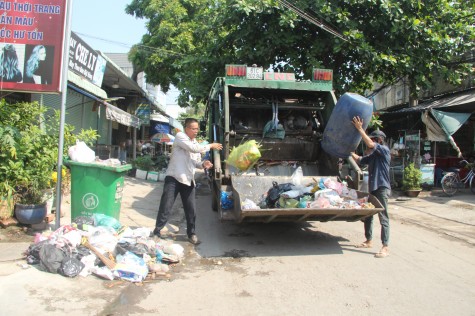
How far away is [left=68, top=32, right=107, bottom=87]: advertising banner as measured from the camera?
339 inches

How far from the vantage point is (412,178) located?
1086cm

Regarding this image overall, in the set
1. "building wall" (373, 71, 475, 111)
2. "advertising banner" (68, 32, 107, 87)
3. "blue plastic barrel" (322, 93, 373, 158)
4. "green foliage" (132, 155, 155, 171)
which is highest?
"building wall" (373, 71, 475, 111)

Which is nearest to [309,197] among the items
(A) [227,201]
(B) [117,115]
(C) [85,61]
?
(A) [227,201]

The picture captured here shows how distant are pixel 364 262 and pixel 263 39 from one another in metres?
7.47

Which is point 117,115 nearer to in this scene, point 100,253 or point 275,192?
point 275,192

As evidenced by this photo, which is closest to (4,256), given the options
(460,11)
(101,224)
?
(101,224)

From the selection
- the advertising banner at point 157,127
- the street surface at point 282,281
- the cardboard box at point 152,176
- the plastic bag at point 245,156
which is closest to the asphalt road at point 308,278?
the street surface at point 282,281

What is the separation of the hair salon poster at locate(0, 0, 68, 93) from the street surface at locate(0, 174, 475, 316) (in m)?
2.36

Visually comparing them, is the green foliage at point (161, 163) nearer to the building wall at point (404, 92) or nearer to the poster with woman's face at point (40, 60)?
the building wall at point (404, 92)

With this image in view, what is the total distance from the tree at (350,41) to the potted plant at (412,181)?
2297mm

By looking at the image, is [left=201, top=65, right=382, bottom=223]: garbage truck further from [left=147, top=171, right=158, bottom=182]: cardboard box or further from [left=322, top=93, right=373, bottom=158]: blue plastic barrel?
[left=147, top=171, right=158, bottom=182]: cardboard box

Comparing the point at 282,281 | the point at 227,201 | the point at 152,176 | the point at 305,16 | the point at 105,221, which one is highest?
the point at 305,16

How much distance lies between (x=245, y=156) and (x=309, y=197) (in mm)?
1016

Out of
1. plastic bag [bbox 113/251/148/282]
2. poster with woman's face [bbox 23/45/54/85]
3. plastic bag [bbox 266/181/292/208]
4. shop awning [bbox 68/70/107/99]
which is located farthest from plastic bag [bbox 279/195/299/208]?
shop awning [bbox 68/70/107/99]
